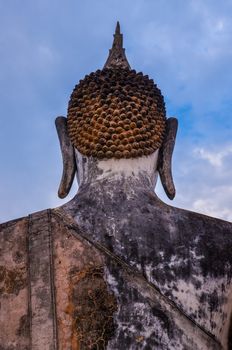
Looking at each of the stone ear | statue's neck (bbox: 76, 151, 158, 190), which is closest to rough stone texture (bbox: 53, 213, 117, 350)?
statue's neck (bbox: 76, 151, 158, 190)

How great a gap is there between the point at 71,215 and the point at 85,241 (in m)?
→ 0.32

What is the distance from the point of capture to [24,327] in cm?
465

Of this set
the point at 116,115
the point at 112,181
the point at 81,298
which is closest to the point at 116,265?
the point at 81,298

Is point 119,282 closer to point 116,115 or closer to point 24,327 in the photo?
point 24,327

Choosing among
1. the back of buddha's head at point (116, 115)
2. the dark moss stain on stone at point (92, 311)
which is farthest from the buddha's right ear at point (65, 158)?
the dark moss stain on stone at point (92, 311)

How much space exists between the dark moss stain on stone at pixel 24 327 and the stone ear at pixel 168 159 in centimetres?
193

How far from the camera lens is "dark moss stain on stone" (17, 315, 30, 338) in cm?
463

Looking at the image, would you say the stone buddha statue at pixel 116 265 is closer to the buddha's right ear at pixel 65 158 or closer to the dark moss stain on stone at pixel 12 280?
the dark moss stain on stone at pixel 12 280

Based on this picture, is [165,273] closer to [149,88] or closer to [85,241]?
[85,241]

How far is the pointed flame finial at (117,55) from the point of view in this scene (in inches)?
251

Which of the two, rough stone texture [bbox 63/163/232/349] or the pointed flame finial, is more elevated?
the pointed flame finial

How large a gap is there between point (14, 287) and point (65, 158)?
5.20ft

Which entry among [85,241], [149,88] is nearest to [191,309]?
[85,241]

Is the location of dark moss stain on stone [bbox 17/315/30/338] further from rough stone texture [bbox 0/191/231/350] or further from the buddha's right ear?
the buddha's right ear
